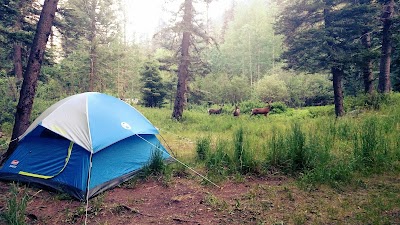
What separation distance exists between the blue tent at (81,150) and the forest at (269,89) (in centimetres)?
83

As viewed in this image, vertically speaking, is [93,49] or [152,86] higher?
[93,49]

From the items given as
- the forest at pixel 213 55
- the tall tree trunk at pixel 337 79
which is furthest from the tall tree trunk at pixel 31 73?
the tall tree trunk at pixel 337 79

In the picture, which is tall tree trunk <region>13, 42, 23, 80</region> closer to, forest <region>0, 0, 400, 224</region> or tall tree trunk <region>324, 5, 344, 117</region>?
forest <region>0, 0, 400, 224</region>

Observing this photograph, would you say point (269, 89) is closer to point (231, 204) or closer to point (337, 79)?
point (337, 79)

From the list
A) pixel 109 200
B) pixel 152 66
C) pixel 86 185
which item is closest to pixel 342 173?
pixel 109 200

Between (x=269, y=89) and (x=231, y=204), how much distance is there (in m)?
20.3

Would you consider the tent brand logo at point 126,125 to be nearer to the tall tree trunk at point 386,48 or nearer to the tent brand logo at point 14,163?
the tent brand logo at point 14,163

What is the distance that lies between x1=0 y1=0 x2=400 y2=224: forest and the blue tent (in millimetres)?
833

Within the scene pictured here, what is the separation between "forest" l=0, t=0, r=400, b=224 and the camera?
410 cm

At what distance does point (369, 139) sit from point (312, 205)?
1987 millimetres

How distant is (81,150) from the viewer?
4.29m

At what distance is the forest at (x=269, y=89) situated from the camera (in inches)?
161

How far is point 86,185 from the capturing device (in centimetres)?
396

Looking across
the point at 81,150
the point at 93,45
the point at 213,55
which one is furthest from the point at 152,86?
the point at 81,150
